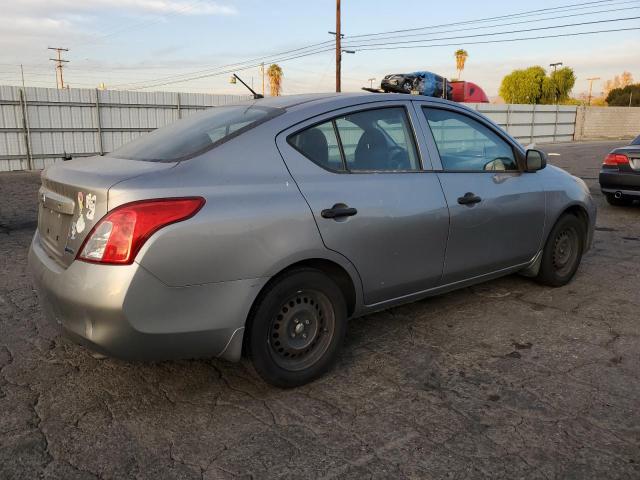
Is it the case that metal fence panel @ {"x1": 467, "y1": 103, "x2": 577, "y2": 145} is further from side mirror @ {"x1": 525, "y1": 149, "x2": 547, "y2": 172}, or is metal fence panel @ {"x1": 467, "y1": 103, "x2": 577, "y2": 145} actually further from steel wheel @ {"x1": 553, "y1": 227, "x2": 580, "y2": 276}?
side mirror @ {"x1": 525, "y1": 149, "x2": 547, "y2": 172}

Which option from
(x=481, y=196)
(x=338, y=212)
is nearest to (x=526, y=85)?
(x=481, y=196)

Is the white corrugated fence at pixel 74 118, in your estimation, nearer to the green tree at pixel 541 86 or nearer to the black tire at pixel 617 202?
the black tire at pixel 617 202

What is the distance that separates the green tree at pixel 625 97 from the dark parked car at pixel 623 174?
71.9 metres

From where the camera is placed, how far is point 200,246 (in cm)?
252

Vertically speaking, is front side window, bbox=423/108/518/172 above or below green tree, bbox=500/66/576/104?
below

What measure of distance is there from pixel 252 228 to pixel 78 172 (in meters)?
0.96

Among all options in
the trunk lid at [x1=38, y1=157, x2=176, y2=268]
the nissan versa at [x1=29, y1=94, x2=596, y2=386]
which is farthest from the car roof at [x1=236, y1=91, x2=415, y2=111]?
the trunk lid at [x1=38, y1=157, x2=176, y2=268]

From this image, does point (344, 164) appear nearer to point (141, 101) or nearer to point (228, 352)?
point (228, 352)

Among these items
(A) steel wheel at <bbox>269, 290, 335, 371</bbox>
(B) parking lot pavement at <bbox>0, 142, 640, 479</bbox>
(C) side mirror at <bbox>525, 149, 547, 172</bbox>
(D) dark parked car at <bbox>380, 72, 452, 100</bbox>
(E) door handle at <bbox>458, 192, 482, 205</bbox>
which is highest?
(D) dark parked car at <bbox>380, 72, 452, 100</bbox>

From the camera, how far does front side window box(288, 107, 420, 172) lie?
3.06 m

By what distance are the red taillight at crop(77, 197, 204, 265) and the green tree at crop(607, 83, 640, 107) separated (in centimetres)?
8029

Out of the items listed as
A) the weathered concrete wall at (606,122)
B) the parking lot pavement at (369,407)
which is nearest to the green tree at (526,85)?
the weathered concrete wall at (606,122)

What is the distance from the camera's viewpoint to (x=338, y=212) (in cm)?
297

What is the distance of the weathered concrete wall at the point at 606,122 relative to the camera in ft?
127
